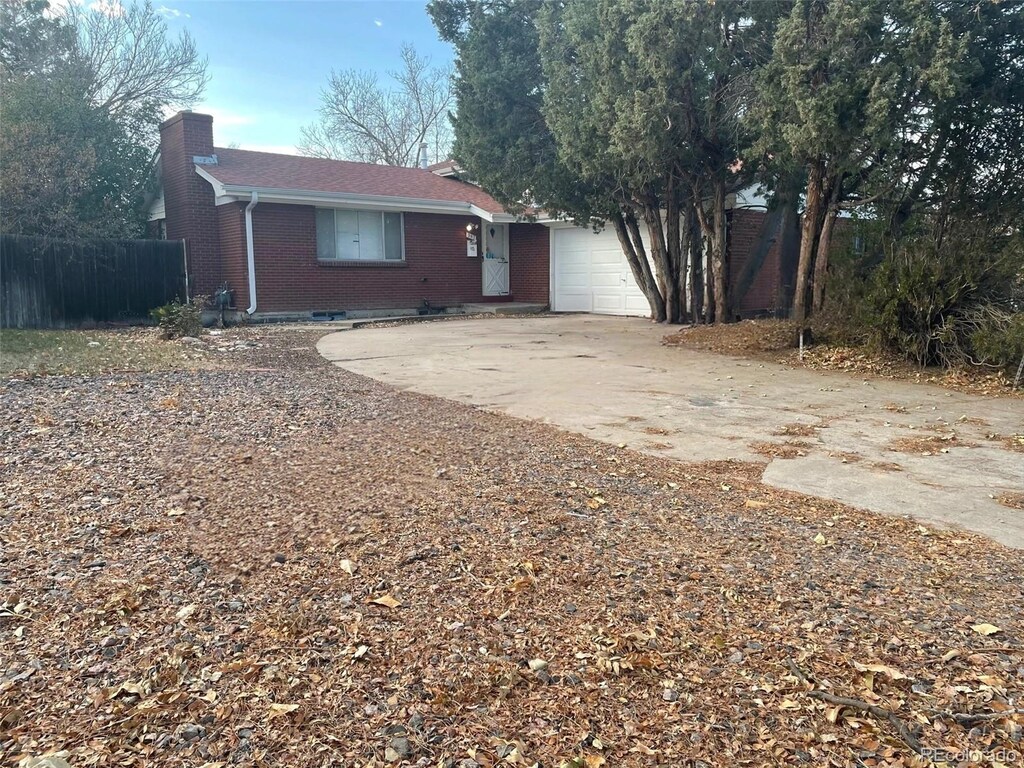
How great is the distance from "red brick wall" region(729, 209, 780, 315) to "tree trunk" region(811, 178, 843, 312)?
171 inches

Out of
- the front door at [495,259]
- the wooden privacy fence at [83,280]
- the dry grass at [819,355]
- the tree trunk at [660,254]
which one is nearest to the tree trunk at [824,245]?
the dry grass at [819,355]

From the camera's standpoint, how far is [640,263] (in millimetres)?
15305

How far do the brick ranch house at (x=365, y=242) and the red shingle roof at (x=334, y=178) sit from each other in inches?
1.9

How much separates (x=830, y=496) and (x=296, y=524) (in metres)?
2.92

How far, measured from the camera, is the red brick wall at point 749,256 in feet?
52.9

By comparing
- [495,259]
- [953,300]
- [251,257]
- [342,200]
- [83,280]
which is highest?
[342,200]

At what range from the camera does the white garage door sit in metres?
17.8

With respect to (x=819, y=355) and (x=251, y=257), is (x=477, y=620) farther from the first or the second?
(x=251, y=257)

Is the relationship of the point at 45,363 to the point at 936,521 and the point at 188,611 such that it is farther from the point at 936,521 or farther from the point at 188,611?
the point at 936,521

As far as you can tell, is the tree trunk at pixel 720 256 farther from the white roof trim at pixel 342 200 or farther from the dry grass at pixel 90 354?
the dry grass at pixel 90 354

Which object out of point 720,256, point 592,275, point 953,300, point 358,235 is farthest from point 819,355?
point 358,235

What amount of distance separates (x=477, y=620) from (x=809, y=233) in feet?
30.2

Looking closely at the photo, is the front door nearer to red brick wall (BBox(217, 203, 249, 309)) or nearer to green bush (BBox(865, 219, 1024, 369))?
red brick wall (BBox(217, 203, 249, 309))

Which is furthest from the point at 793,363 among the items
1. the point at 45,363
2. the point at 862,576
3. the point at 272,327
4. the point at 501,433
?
the point at 272,327
